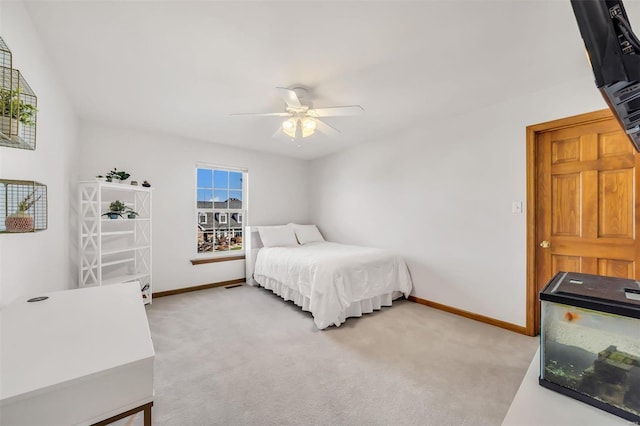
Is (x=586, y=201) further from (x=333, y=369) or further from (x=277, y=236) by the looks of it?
(x=277, y=236)

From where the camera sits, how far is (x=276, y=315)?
3180mm

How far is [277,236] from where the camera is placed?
14.7ft

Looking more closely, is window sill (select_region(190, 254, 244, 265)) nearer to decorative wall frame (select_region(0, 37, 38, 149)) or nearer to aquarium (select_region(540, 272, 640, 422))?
decorative wall frame (select_region(0, 37, 38, 149))

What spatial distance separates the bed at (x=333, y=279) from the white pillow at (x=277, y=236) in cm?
5

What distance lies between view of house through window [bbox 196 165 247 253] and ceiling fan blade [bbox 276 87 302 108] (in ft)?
8.29

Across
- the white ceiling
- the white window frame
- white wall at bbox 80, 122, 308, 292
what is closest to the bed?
the white window frame

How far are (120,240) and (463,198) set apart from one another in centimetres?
442

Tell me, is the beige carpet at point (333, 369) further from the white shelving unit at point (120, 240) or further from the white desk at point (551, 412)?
the white desk at point (551, 412)

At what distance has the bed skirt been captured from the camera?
9.59 ft

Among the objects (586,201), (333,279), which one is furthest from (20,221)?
(586,201)

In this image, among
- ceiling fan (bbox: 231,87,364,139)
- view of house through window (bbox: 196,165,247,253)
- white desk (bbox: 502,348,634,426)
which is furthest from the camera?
view of house through window (bbox: 196,165,247,253)

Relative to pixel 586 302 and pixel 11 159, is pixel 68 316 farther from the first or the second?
pixel 586 302

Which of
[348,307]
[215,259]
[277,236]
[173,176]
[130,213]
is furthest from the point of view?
[277,236]

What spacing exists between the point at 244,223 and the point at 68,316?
12.1 feet
